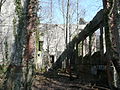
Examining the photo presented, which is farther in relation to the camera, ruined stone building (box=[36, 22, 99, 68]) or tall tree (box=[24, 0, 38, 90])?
ruined stone building (box=[36, 22, 99, 68])

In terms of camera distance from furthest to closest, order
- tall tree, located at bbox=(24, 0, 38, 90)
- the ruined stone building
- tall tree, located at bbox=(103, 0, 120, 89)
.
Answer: the ruined stone building < tall tree, located at bbox=(103, 0, 120, 89) < tall tree, located at bbox=(24, 0, 38, 90)

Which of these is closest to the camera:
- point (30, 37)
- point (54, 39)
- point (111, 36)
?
point (30, 37)

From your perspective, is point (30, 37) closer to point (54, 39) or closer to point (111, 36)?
point (111, 36)

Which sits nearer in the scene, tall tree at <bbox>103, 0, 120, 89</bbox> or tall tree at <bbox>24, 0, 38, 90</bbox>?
tall tree at <bbox>24, 0, 38, 90</bbox>

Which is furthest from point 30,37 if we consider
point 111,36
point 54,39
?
point 54,39

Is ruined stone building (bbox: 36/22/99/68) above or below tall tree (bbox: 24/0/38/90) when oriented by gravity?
above

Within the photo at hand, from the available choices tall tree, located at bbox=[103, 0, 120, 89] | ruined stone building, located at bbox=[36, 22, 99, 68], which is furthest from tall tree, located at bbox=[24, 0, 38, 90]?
ruined stone building, located at bbox=[36, 22, 99, 68]

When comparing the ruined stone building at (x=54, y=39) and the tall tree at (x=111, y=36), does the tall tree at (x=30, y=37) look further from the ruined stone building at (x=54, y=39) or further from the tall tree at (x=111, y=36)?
the ruined stone building at (x=54, y=39)

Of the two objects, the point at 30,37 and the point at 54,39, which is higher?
the point at 54,39

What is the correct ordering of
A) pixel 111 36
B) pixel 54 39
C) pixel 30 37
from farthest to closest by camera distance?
pixel 54 39 → pixel 111 36 → pixel 30 37

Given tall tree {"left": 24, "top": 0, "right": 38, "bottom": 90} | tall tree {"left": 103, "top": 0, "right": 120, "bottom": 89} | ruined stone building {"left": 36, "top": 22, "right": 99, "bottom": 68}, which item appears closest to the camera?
tall tree {"left": 24, "top": 0, "right": 38, "bottom": 90}

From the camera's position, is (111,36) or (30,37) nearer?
(30,37)

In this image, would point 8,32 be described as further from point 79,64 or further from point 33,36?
point 33,36

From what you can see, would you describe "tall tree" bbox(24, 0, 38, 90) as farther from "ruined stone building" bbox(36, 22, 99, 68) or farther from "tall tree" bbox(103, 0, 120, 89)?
"ruined stone building" bbox(36, 22, 99, 68)
